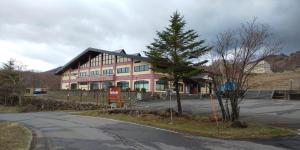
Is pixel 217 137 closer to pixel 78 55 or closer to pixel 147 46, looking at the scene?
pixel 147 46

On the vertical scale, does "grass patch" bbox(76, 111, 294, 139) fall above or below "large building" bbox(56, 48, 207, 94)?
below

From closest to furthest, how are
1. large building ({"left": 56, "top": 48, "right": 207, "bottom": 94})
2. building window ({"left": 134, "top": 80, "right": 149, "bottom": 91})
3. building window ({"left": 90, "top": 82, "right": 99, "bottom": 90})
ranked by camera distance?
large building ({"left": 56, "top": 48, "right": 207, "bottom": 94}) → building window ({"left": 134, "top": 80, "right": 149, "bottom": 91}) → building window ({"left": 90, "top": 82, "right": 99, "bottom": 90})

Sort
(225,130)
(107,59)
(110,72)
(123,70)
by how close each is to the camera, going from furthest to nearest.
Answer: (107,59) < (110,72) < (123,70) < (225,130)

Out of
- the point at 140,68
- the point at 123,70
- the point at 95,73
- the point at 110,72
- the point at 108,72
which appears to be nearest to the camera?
the point at 140,68

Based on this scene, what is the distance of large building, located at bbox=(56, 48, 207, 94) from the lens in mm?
53688

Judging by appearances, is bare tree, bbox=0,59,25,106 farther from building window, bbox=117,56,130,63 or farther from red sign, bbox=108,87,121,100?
red sign, bbox=108,87,121,100

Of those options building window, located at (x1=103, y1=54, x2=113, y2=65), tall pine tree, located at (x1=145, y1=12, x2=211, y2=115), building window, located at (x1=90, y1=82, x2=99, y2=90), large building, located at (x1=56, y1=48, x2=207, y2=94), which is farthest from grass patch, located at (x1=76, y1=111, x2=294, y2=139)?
building window, located at (x1=90, y1=82, x2=99, y2=90)

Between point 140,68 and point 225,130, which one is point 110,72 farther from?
point 225,130

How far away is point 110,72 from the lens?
61.7 meters

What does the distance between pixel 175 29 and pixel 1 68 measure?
49516 millimetres

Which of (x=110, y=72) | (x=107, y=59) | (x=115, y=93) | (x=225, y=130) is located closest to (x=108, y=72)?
(x=110, y=72)

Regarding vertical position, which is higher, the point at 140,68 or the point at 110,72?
the point at 140,68

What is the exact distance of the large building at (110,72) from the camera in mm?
53688

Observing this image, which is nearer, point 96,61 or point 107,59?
point 107,59
